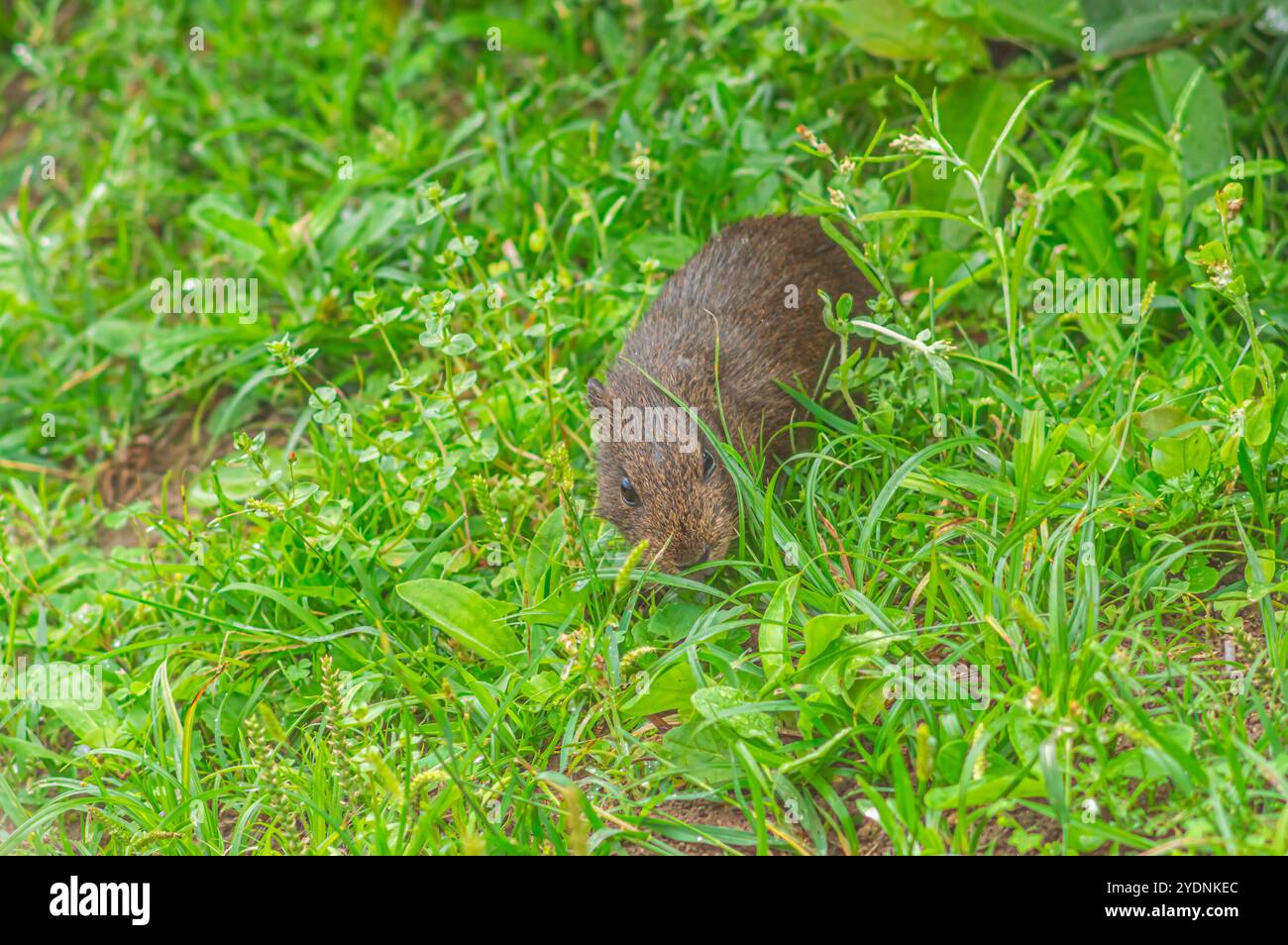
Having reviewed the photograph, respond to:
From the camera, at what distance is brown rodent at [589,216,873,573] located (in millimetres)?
3936

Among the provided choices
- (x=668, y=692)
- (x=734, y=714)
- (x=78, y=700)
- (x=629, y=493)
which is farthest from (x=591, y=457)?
(x=78, y=700)

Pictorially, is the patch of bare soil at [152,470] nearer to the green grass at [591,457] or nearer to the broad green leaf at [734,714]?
the green grass at [591,457]

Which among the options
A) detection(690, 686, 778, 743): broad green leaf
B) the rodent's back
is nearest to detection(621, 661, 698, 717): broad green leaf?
detection(690, 686, 778, 743): broad green leaf

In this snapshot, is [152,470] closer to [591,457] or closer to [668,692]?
[591,457]

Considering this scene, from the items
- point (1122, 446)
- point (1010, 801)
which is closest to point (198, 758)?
point (1010, 801)

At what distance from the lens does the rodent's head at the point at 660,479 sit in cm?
386

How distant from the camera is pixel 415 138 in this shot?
5902mm

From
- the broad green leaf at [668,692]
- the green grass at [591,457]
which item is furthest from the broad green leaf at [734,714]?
the broad green leaf at [668,692]

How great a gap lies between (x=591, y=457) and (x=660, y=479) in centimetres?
57

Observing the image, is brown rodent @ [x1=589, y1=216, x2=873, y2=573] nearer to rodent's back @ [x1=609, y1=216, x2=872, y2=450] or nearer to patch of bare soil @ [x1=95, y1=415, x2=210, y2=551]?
rodent's back @ [x1=609, y1=216, x2=872, y2=450]

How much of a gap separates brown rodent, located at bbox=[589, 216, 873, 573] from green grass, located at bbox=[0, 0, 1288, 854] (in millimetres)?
134

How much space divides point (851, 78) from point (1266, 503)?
279cm

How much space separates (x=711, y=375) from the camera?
14.1 ft
